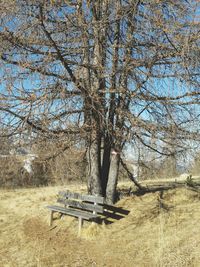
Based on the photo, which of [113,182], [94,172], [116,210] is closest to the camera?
[116,210]

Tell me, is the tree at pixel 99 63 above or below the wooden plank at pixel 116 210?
above

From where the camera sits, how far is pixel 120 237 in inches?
250

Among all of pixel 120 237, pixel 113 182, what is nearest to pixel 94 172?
pixel 113 182

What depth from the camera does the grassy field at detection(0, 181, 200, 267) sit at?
5276 millimetres

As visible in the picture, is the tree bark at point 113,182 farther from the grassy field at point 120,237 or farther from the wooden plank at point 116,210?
the wooden plank at point 116,210

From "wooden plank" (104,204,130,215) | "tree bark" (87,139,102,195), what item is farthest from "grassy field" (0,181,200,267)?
"tree bark" (87,139,102,195)

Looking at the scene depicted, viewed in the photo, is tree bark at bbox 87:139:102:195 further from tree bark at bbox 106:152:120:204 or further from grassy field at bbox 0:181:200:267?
grassy field at bbox 0:181:200:267

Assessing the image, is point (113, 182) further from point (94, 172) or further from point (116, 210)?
point (116, 210)

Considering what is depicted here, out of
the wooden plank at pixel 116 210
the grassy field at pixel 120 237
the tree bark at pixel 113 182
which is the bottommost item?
the grassy field at pixel 120 237

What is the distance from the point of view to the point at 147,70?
6.69 metres

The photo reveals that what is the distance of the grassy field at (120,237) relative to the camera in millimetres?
5276

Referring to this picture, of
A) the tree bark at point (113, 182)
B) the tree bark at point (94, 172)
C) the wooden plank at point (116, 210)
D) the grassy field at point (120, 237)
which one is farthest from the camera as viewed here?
the tree bark at point (113, 182)

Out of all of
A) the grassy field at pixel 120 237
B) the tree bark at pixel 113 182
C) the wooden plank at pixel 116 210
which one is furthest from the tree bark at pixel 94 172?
the grassy field at pixel 120 237

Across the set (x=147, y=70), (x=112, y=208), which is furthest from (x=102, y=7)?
(x=112, y=208)
